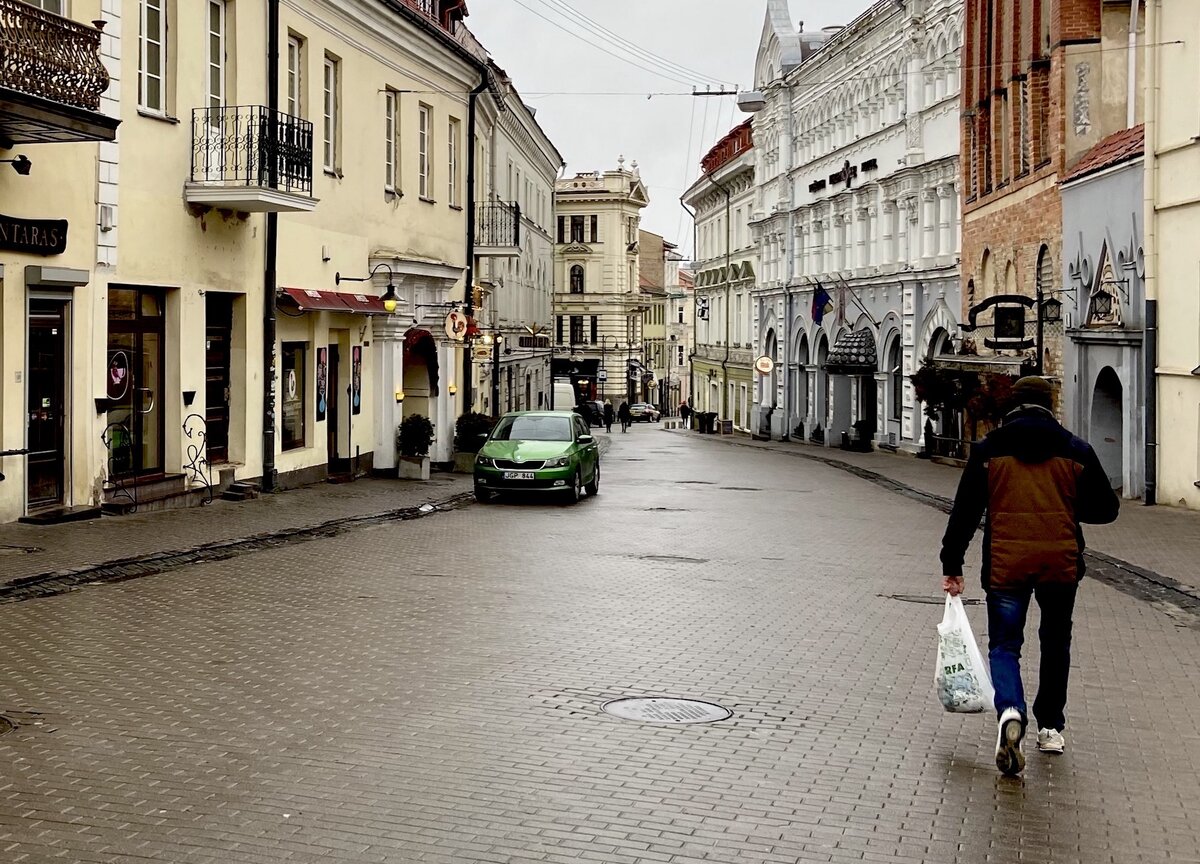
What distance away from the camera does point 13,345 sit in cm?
1617

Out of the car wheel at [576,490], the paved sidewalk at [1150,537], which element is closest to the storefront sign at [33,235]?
the car wheel at [576,490]

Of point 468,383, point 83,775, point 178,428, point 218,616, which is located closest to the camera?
point 83,775

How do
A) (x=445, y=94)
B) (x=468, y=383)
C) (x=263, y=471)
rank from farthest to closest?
(x=468, y=383) < (x=445, y=94) < (x=263, y=471)

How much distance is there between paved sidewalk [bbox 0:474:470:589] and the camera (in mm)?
14305

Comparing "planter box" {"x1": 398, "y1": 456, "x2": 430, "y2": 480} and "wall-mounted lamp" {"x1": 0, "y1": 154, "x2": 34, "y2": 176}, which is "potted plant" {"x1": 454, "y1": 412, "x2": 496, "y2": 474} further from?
"wall-mounted lamp" {"x1": 0, "y1": 154, "x2": 34, "y2": 176}

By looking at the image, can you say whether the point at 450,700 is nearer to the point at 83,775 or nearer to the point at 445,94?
the point at 83,775

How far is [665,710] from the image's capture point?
8.67m

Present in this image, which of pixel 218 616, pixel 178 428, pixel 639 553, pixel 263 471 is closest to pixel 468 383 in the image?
pixel 263 471

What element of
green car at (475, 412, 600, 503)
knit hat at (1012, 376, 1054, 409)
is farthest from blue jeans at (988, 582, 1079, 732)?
green car at (475, 412, 600, 503)

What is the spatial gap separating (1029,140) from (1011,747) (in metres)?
26.7

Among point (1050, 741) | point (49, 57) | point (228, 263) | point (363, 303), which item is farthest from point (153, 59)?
point (1050, 741)

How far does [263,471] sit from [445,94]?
12.0 metres

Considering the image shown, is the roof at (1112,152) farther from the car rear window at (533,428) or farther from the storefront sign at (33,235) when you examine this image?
the storefront sign at (33,235)

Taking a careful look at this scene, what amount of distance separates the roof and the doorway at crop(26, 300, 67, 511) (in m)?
16.4
